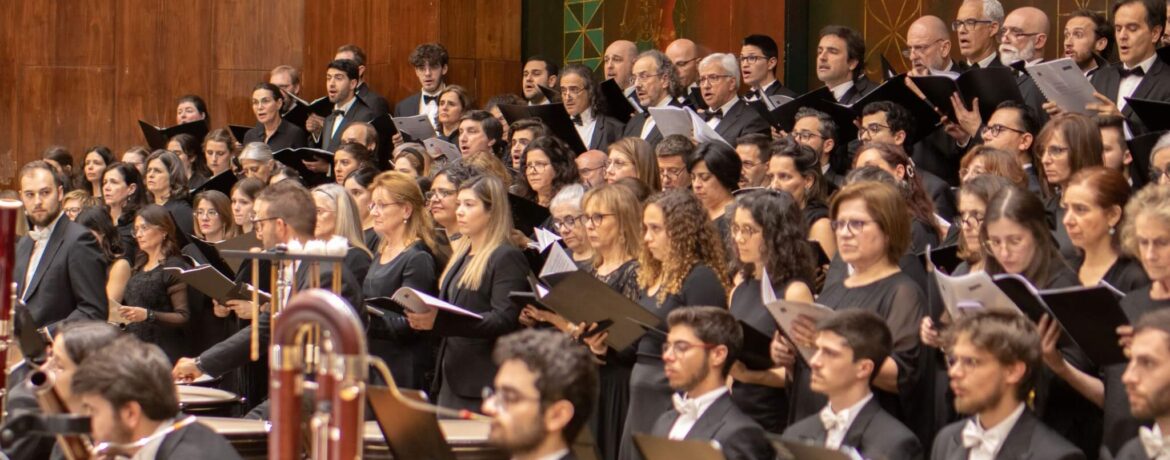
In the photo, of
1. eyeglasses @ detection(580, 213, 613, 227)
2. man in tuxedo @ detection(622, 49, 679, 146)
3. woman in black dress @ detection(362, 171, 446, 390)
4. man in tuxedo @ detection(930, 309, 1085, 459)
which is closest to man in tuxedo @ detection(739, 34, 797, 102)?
man in tuxedo @ detection(622, 49, 679, 146)

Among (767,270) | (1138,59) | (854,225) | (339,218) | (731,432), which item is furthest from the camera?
(1138,59)

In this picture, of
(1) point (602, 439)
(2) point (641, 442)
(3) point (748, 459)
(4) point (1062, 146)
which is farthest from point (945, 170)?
(2) point (641, 442)

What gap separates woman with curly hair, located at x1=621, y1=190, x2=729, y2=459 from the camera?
5.01 meters

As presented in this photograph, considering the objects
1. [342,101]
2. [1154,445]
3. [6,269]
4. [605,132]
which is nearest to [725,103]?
[605,132]

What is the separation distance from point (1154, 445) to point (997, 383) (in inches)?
15.1

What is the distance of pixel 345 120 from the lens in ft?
33.5

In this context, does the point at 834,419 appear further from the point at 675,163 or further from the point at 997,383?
the point at 675,163

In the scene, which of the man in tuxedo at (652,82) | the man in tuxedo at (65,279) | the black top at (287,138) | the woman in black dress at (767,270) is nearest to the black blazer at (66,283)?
the man in tuxedo at (65,279)

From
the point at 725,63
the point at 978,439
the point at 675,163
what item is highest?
the point at 725,63

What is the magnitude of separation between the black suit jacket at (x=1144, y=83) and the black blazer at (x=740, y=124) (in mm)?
1604

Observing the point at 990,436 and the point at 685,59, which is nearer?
the point at 990,436

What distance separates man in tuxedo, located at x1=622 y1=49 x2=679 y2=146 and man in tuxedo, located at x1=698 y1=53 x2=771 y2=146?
22 cm

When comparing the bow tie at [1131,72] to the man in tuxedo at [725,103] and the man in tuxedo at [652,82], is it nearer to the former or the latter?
the man in tuxedo at [725,103]

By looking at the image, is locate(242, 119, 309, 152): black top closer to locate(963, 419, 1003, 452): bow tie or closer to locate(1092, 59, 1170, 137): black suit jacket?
locate(1092, 59, 1170, 137): black suit jacket
